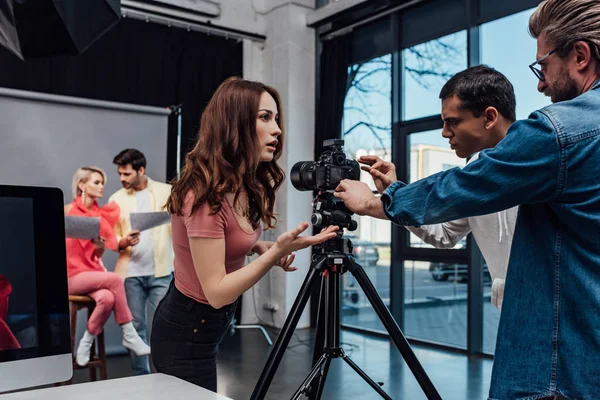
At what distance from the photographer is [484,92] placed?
1604mm

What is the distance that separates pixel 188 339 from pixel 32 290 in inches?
19.7

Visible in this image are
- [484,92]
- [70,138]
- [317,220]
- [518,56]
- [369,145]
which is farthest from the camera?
[369,145]

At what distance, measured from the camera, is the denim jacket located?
0.95 m

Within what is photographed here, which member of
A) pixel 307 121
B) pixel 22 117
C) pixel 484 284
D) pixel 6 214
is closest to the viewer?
pixel 6 214

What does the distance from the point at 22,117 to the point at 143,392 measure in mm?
3689

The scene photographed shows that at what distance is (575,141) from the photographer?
940 mm

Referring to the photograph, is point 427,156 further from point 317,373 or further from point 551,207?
point 551,207

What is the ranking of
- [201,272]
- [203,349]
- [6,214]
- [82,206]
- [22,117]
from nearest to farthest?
[6,214], [201,272], [203,349], [82,206], [22,117]

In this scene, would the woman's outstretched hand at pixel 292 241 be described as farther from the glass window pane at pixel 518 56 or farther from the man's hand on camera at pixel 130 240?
the glass window pane at pixel 518 56

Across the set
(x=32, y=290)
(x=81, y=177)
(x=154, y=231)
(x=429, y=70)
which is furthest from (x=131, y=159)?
(x=32, y=290)

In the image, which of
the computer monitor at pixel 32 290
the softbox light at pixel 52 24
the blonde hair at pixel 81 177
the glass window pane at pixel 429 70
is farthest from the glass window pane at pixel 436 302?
the computer monitor at pixel 32 290

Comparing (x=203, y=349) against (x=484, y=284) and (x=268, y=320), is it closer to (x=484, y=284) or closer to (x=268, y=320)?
(x=484, y=284)

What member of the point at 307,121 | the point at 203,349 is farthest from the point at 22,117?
the point at 203,349

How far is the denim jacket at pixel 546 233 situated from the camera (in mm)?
951
